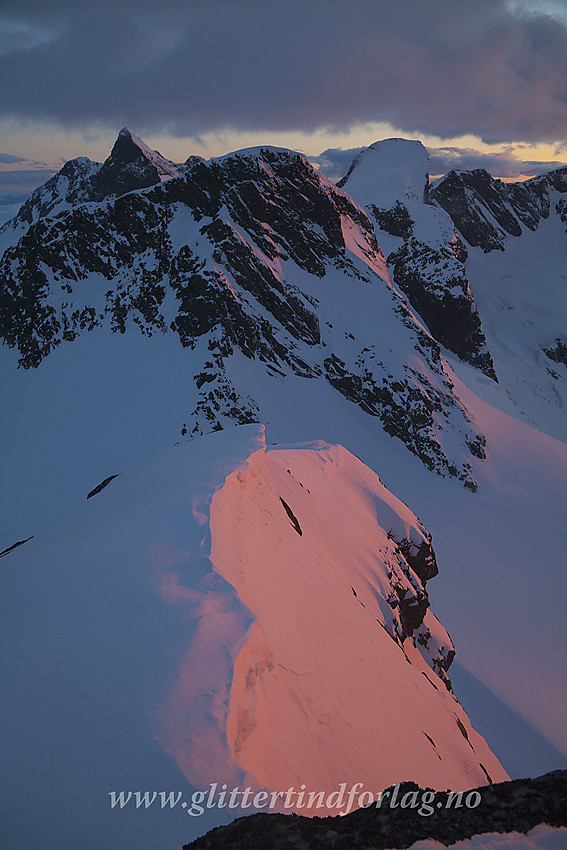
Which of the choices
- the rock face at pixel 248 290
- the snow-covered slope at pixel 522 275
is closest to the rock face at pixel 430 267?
the snow-covered slope at pixel 522 275

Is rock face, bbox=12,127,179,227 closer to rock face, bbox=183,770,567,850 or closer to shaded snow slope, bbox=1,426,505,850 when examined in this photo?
shaded snow slope, bbox=1,426,505,850

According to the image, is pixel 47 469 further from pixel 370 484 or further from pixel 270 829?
pixel 270 829

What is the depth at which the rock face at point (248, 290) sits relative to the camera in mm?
39719

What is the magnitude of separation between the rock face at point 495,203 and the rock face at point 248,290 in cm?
6500

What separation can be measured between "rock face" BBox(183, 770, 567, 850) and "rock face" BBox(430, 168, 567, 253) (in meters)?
112

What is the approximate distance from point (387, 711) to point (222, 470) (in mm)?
6927

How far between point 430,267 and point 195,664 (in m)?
70.3

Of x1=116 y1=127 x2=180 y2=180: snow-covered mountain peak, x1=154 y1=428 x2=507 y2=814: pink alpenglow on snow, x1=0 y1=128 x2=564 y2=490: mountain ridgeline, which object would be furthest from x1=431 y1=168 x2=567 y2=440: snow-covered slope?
x1=116 y1=127 x2=180 y2=180: snow-covered mountain peak

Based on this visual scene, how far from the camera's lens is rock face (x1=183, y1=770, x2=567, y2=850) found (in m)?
4.26

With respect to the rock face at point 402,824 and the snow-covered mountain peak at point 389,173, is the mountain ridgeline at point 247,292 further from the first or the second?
the rock face at point 402,824

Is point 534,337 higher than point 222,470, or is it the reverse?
point 534,337

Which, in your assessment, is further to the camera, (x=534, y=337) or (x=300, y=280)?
(x=534, y=337)

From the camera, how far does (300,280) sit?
45.2m

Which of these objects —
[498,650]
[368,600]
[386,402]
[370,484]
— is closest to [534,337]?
[386,402]
